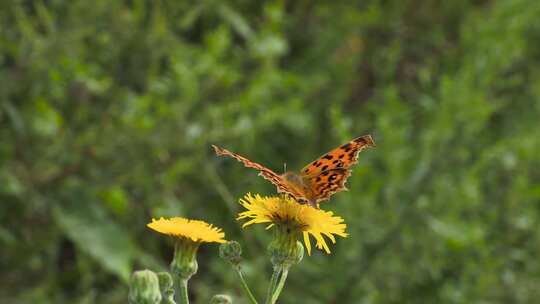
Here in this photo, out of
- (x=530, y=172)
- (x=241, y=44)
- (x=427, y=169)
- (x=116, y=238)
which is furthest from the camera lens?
(x=241, y=44)

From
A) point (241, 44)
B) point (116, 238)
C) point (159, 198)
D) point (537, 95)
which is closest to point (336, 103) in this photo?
point (241, 44)

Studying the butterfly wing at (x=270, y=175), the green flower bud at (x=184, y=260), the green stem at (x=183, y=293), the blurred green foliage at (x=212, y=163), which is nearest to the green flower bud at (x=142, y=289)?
the green stem at (x=183, y=293)

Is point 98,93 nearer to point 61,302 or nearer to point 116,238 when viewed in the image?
point 116,238

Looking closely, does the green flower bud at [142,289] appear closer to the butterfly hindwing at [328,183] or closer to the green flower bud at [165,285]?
the green flower bud at [165,285]

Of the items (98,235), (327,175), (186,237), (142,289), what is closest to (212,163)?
(98,235)

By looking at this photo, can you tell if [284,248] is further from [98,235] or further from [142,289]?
[98,235]

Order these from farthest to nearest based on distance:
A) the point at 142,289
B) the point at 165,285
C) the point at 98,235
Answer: the point at 98,235, the point at 165,285, the point at 142,289
